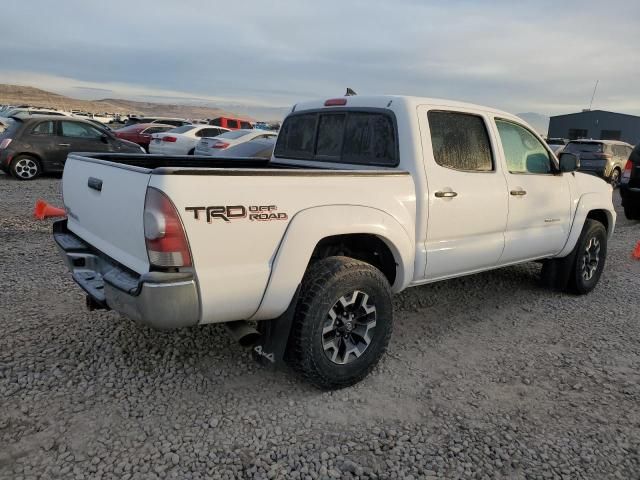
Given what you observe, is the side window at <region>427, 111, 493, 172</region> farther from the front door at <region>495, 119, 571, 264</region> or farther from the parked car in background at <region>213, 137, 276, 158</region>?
the parked car in background at <region>213, 137, 276, 158</region>

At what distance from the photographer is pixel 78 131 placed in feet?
41.1

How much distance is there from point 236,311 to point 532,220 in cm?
306

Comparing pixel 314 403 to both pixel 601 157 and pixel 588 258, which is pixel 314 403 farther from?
pixel 601 157

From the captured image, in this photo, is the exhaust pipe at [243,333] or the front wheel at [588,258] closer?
the exhaust pipe at [243,333]

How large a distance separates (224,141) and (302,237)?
1122 centimetres

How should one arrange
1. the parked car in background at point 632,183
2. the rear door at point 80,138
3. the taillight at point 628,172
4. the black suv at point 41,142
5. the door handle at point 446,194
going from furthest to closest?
the rear door at point 80,138 < the black suv at point 41,142 < the taillight at point 628,172 < the parked car in background at point 632,183 < the door handle at point 446,194

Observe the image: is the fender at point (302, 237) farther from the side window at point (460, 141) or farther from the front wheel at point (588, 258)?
the front wheel at point (588, 258)

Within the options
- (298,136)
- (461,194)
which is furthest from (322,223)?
(298,136)

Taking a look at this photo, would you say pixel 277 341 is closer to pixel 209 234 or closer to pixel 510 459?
pixel 209 234

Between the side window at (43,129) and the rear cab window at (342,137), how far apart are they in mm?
9446

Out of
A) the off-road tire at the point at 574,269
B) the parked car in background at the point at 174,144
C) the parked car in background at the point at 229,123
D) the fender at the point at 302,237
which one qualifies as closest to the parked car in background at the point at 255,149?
the parked car in background at the point at 174,144

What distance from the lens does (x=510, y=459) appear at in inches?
108

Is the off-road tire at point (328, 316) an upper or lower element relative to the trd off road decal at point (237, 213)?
lower

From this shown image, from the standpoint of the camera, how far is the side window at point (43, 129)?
11922 mm
